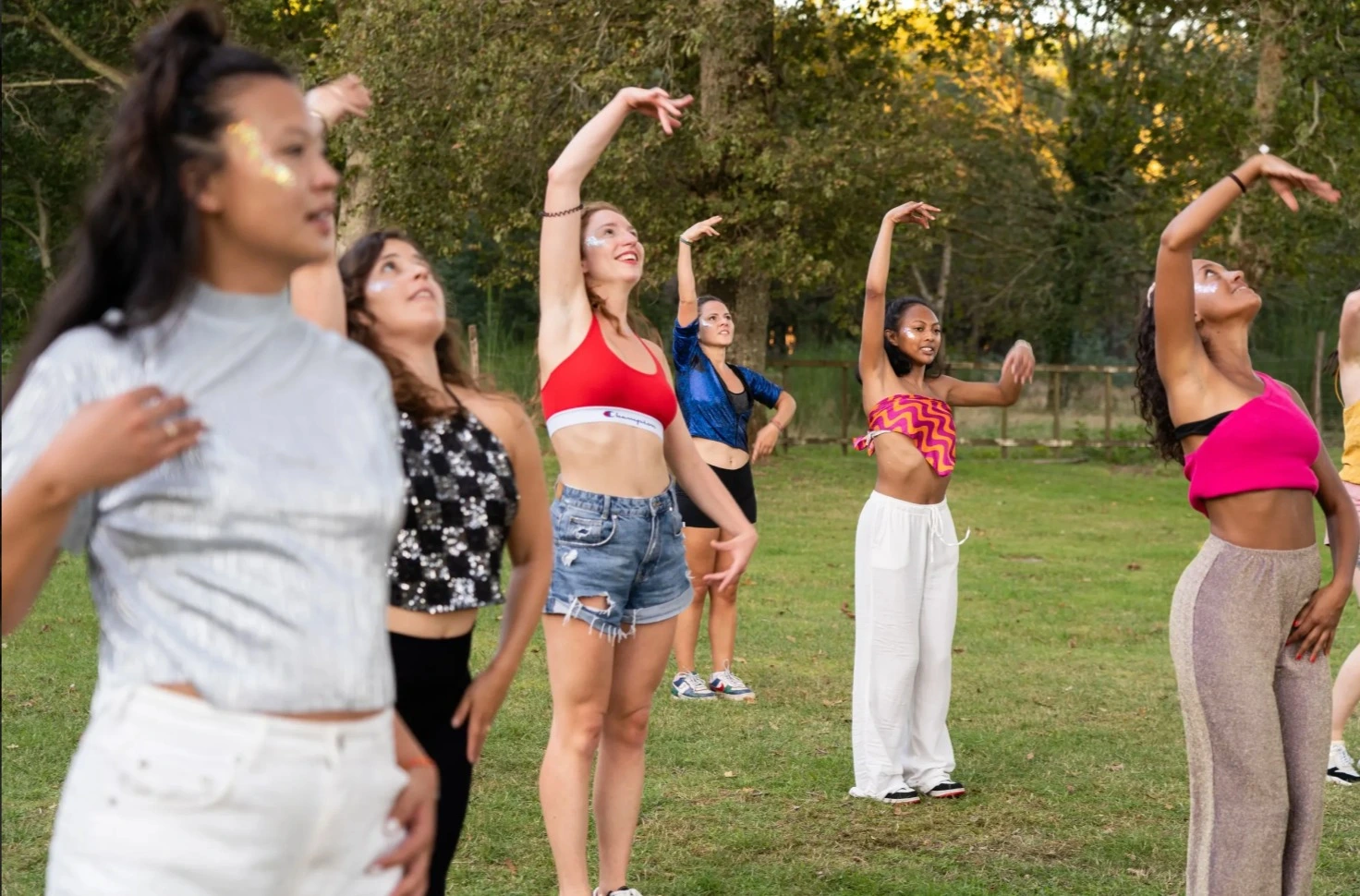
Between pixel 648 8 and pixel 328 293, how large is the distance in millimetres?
19328

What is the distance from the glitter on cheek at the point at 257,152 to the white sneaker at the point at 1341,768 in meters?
6.36

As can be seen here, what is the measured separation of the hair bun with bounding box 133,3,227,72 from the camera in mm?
2168

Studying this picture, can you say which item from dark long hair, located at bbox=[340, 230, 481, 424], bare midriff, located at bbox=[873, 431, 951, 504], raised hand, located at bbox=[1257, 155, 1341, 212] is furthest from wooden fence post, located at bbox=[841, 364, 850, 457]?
dark long hair, located at bbox=[340, 230, 481, 424]

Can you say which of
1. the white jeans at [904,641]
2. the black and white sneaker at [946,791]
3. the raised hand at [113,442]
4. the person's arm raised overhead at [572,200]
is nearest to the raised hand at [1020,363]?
the white jeans at [904,641]

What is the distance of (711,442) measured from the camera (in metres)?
9.49

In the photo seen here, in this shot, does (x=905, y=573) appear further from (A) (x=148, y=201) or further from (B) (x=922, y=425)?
(A) (x=148, y=201)

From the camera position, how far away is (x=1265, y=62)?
23.3 metres

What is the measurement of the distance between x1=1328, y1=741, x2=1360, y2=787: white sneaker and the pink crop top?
10.4ft

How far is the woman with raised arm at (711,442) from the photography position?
900cm

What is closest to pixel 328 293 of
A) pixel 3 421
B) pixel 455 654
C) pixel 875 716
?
pixel 455 654

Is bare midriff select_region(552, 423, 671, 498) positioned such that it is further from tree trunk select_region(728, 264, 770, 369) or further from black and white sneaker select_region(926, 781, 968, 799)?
tree trunk select_region(728, 264, 770, 369)

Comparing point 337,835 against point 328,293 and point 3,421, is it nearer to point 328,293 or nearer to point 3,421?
point 3,421

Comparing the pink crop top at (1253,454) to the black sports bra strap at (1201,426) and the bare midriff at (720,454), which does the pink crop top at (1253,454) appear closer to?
the black sports bra strap at (1201,426)

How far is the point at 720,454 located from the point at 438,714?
605 centimetres
